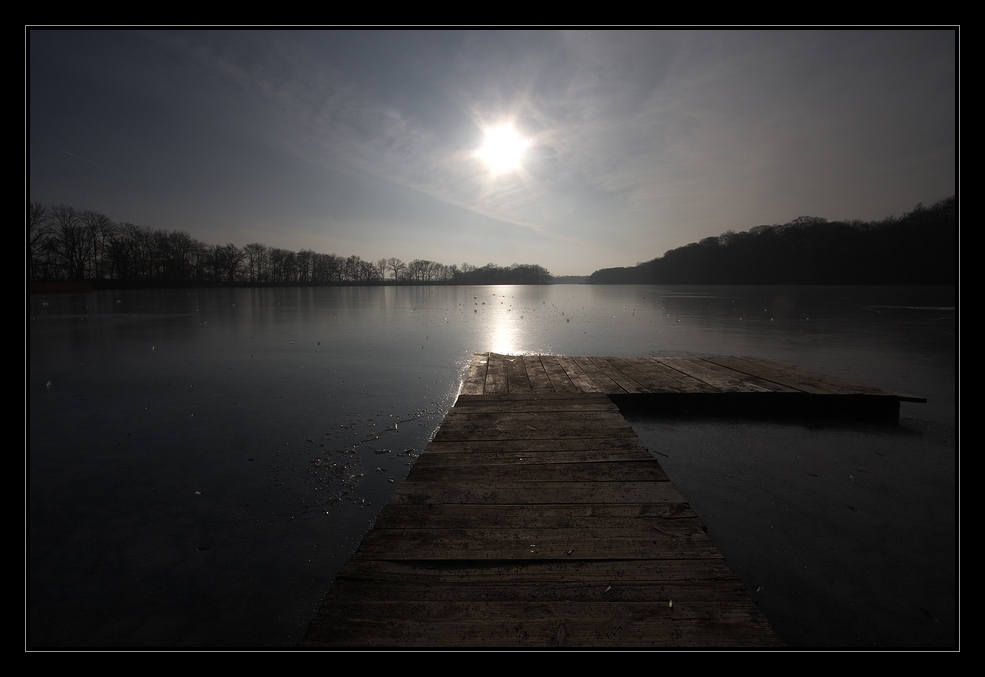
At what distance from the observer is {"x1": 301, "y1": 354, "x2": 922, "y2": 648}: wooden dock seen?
5.02 ft

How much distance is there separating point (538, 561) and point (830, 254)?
4210 inches

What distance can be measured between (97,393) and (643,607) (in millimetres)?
8465

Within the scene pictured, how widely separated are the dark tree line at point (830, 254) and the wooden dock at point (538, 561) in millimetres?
72001

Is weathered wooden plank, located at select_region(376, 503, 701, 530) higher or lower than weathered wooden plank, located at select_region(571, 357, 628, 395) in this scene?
lower

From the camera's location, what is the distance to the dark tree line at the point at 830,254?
218 ft

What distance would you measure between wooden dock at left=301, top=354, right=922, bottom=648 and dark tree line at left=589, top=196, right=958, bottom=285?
7200 cm

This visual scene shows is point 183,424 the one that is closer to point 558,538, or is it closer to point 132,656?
point 132,656

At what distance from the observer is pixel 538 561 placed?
1.95m

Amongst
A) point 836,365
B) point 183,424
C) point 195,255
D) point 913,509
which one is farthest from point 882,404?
point 195,255

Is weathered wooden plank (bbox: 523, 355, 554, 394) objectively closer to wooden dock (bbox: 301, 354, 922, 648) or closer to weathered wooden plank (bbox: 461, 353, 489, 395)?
weathered wooden plank (bbox: 461, 353, 489, 395)

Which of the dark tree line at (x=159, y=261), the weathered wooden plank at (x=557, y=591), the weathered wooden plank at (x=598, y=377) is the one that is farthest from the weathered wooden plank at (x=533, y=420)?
the dark tree line at (x=159, y=261)

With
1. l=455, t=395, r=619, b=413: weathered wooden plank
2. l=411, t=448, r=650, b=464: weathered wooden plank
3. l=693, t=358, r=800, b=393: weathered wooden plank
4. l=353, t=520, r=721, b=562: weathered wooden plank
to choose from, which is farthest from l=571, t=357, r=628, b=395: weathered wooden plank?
l=353, t=520, r=721, b=562: weathered wooden plank

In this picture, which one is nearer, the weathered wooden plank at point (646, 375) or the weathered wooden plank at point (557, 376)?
the weathered wooden plank at point (557, 376)

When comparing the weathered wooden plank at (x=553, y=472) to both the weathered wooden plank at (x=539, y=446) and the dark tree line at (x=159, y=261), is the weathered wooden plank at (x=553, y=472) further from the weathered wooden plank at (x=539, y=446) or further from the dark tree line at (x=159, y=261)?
the dark tree line at (x=159, y=261)
